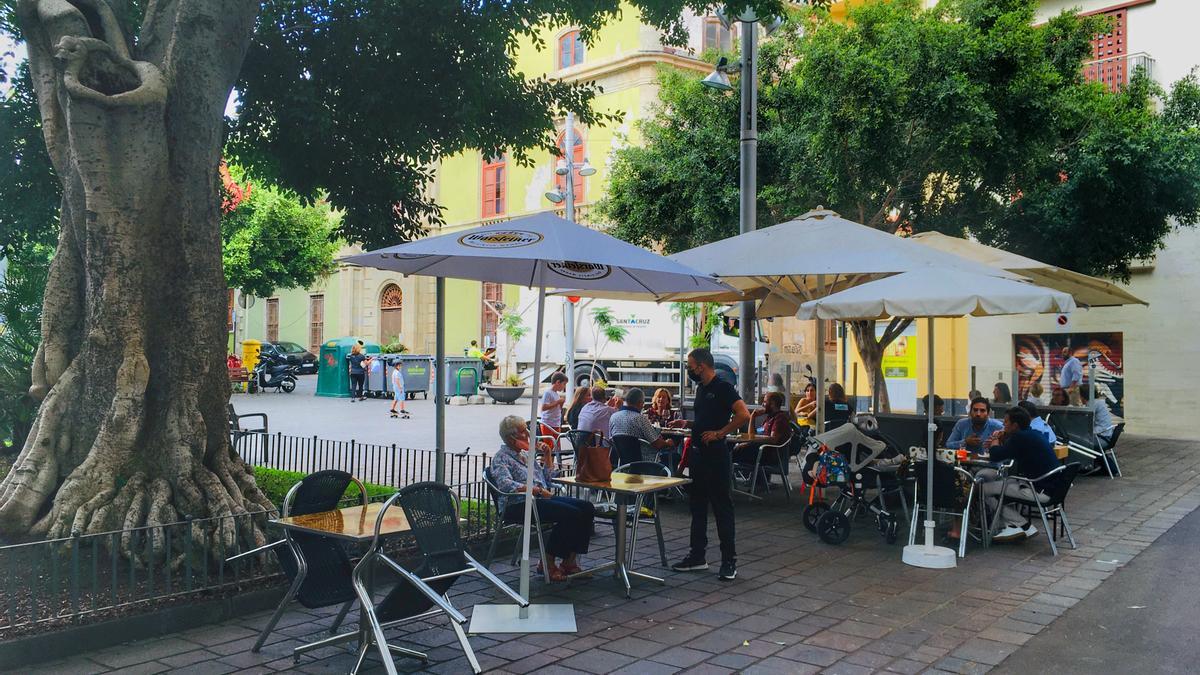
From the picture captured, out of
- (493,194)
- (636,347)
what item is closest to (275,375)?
(636,347)

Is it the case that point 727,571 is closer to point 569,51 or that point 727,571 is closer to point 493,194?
point 569,51

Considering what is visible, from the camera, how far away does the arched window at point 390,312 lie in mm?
42406

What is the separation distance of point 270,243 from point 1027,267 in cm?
2665

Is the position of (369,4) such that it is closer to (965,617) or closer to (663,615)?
(663,615)

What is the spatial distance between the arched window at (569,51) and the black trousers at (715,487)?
30146mm

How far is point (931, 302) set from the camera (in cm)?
746

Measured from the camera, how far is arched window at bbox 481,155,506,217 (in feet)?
128

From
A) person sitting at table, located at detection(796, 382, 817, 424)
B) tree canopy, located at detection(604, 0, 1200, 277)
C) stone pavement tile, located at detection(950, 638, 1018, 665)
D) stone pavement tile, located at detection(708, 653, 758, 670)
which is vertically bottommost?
stone pavement tile, located at detection(950, 638, 1018, 665)

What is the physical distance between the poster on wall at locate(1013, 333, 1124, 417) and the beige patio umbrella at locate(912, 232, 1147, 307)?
26.3ft

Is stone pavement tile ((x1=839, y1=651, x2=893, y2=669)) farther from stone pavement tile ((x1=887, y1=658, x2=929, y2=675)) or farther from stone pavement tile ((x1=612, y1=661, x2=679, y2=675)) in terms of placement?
stone pavement tile ((x1=612, y1=661, x2=679, y2=675))

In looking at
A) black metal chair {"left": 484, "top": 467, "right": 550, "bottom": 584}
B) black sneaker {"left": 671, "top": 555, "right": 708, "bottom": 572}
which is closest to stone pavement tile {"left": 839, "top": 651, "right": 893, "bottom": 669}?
black sneaker {"left": 671, "top": 555, "right": 708, "bottom": 572}

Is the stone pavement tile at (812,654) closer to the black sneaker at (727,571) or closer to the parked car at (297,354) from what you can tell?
the black sneaker at (727,571)

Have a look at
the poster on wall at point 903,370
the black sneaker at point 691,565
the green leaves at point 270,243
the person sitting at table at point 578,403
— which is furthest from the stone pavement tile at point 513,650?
the green leaves at point 270,243

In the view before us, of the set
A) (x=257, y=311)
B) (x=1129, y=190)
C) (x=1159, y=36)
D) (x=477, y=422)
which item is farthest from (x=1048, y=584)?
(x=257, y=311)
